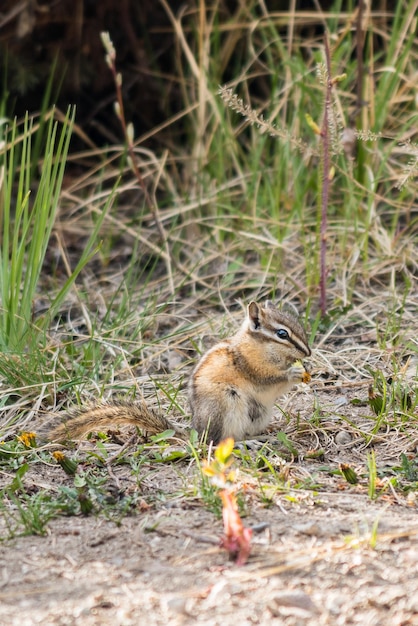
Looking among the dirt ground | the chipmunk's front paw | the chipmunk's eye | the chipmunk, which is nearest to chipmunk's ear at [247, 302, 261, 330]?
the chipmunk

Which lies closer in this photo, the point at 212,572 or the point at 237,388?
the point at 212,572

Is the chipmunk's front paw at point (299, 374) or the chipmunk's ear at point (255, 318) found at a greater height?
the chipmunk's ear at point (255, 318)

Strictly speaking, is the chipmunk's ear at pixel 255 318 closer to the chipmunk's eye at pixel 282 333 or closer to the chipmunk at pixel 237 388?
the chipmunk at pixel 237 388

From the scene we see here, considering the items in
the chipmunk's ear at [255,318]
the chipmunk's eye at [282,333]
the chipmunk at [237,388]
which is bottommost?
the chipmunk at [237,388]

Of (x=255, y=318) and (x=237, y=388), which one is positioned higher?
(x=255, y=318)

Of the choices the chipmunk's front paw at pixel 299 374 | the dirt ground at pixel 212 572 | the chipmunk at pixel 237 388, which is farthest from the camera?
the chipmunk's front paw at pixel 299 374

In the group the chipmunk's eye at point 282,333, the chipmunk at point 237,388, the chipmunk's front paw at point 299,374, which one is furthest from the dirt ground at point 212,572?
the chipmunk's eye at point 282,333

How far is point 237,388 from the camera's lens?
4184mm

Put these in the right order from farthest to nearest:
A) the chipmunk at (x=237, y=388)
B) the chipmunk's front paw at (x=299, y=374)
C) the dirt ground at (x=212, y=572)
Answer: the chipmunk's front paw at (x=299, y=374) → the chipmunk at (x=237, y=388) → the dirt ground at (x=212, y=572)

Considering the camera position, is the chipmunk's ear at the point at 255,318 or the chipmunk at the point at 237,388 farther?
the chipmunk's ear at the point at 255,318

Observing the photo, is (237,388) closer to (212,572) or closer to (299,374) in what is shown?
(299,374)

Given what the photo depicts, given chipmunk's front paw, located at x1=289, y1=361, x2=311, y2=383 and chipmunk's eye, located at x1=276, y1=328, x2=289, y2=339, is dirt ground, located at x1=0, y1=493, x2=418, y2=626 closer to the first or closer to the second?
chipmunk's front paw, located at x1=289, y1=361, x2=311, y2=383

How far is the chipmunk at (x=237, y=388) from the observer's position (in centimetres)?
412

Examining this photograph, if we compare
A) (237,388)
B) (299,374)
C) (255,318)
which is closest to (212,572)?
(237,388)
